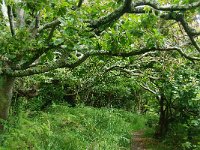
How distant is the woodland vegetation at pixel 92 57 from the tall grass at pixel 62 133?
1.2 inches

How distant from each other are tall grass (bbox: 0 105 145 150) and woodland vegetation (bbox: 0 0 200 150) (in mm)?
30

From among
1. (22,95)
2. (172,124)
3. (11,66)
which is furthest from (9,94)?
(172,124)

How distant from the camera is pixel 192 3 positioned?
216 inches

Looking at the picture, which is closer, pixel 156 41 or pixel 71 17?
pixel 71 17

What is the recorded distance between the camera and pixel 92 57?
35.8 feet

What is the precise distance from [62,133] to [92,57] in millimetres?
2690

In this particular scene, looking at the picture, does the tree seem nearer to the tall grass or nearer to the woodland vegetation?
the woodland vegetation

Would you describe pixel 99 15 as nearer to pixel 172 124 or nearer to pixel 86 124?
pixel 86 124

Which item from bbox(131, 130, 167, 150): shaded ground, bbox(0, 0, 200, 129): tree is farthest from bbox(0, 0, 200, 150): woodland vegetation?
bbox(131, 130, 167, 150): shaded ground

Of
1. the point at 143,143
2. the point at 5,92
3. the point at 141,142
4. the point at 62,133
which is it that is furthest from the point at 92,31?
the point at 141,142

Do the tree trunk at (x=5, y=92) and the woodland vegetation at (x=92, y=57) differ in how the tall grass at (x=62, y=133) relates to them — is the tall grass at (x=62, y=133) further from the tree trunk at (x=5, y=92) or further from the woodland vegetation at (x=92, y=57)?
the tree trunk at (x=5, y=92)

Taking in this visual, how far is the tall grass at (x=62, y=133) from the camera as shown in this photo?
8.62 m

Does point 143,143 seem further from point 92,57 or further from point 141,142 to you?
point 92,57

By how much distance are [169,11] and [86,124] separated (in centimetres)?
832
